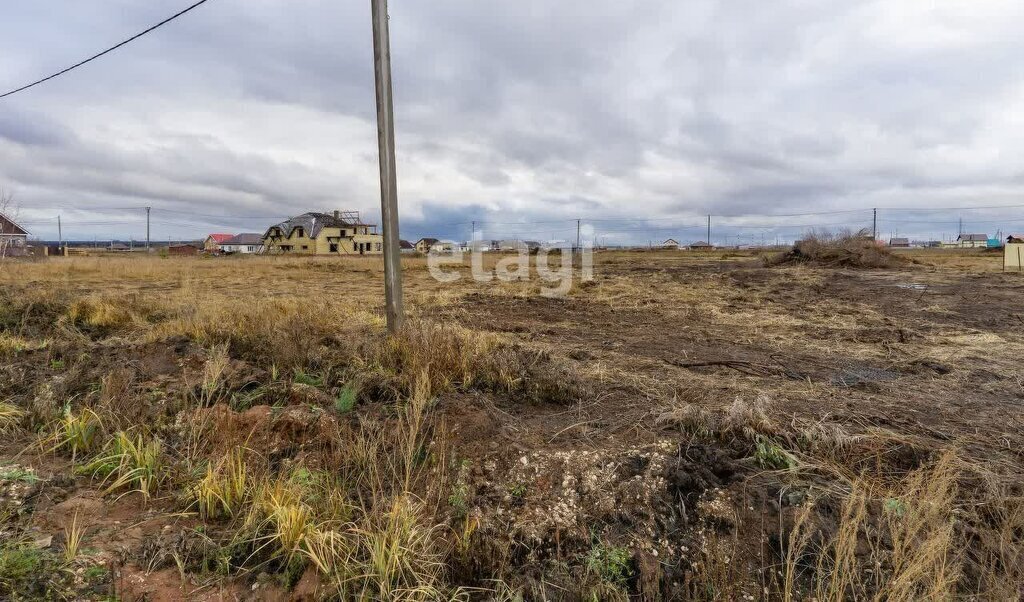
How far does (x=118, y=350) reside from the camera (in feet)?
18.3

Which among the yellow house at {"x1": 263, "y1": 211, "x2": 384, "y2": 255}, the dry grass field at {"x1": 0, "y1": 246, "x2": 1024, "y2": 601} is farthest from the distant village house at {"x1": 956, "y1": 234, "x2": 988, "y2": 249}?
the dry grass field at {"x1": 0, "y1": 246, "x2": 1024, "y2": 601}

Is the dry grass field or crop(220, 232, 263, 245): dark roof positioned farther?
crop(220, 232, 263, 245): dark roof

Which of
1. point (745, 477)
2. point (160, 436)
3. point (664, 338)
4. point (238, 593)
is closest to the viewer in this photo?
point (238, 593)

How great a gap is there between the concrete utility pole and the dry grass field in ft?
1.88

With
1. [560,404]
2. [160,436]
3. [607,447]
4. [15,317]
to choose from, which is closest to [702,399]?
[560,404]

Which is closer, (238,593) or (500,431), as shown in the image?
(238,593)

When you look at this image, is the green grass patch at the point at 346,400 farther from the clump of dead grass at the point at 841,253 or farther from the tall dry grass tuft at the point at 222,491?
the clump of dead grass at the point at 841,253

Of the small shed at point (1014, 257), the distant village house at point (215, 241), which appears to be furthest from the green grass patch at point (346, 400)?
the distant village house at point (215, 241)

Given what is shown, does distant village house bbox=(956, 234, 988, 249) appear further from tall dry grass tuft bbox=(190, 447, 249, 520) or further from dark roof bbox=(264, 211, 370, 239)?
Answer: tall dry grass tuft bbox=(190, 447, 249, 520)

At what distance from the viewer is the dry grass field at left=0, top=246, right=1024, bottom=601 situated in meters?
2.12

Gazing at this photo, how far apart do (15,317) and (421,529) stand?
920 centimetres

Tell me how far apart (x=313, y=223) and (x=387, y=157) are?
230 feet

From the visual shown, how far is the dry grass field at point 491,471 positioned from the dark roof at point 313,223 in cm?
6713

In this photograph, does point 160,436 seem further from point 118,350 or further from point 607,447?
point 607,447
